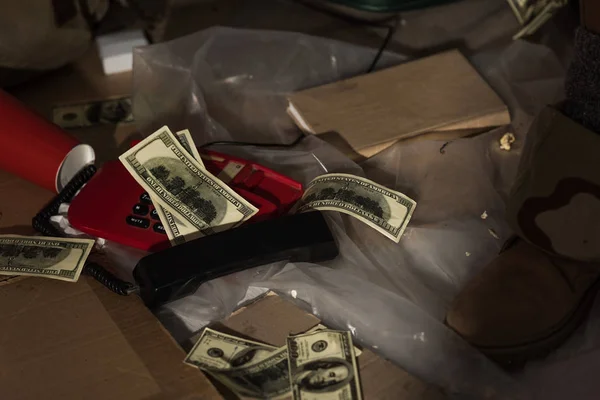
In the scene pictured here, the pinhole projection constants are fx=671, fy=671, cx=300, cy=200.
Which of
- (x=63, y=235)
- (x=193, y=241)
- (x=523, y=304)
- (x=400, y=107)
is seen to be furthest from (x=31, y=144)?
(x=523, y=304)

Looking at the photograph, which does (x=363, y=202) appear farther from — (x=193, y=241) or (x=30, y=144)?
(x=30, y=144)

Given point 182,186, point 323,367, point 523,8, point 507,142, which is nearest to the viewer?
point 323,367

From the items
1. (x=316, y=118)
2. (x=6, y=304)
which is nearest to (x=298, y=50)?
(x=316, y=118)

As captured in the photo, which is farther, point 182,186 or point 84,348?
point 182,186

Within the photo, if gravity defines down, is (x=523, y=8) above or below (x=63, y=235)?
above

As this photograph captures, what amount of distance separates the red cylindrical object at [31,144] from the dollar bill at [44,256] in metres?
0.09

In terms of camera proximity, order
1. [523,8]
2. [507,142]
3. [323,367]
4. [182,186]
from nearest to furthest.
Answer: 1. [323,367]
2. [182,186]
3. [507,142]
4. [523,8]

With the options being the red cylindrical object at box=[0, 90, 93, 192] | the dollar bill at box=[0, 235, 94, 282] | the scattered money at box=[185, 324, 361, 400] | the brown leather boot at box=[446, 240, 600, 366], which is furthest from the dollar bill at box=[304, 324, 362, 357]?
the red cylindrical object at box=[0, 90, 93, 192]

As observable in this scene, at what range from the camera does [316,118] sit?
3.01 ft

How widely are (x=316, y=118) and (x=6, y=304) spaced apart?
0.45 meters

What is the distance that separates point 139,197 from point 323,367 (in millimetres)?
291

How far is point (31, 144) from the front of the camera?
0.79 metres

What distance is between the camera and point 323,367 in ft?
2.11

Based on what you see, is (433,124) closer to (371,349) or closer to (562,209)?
(562,209)
